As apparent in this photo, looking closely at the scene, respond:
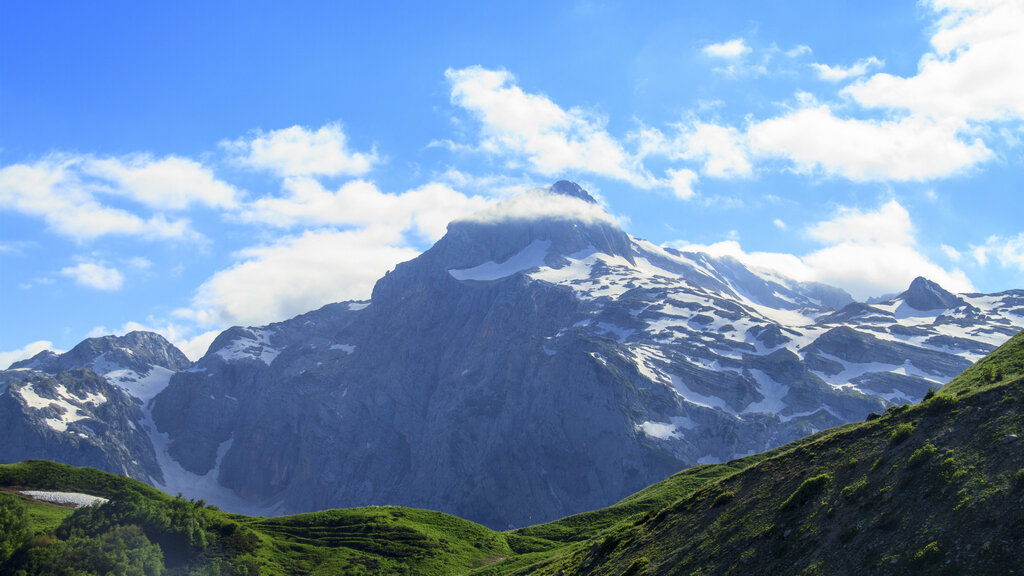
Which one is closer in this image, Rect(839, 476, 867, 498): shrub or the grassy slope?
the grassy slope

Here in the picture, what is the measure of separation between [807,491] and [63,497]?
107031mm

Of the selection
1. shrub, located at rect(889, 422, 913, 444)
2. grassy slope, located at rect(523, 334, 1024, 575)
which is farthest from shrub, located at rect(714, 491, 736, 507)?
shrub, located at rect(889, 422, 913, 444)

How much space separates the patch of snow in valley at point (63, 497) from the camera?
11031cm

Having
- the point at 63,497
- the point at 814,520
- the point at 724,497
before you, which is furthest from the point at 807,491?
the point at 63,497

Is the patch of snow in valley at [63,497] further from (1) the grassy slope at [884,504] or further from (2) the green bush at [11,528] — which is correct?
(1) the grassy slope at [884,504]

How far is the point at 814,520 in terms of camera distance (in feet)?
159

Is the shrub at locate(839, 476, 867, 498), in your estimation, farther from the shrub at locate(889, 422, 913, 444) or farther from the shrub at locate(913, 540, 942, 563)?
the shrub at locate(913, 540, 942, 563)

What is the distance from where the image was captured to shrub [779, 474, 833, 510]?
51344 millimetres

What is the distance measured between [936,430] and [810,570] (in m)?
13.5

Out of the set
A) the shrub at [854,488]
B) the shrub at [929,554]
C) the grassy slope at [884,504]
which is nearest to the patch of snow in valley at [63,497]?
the grassy slope at [884,504]

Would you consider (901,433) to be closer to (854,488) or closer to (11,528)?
(854,488)

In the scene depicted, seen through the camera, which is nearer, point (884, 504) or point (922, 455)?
point (884, 504)

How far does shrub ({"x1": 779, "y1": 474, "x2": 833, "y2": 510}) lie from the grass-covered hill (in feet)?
0.29

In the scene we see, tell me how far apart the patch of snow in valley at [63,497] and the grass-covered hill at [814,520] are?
3290 millimetres
